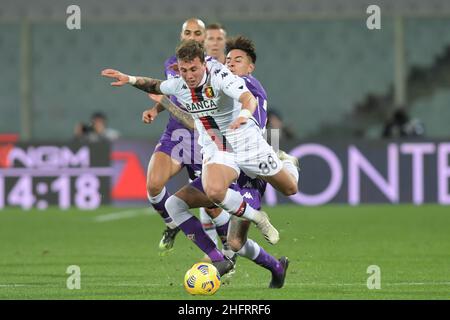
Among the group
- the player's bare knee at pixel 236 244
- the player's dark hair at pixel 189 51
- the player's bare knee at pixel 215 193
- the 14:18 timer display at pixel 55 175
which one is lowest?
the 14:18 timer display at pixel 55 175

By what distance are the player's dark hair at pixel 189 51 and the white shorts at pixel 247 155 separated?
0.75m

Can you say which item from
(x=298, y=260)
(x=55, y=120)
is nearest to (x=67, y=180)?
(x=55, y=120)

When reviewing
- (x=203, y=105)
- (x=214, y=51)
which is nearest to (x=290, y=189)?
(x=203, y=105)

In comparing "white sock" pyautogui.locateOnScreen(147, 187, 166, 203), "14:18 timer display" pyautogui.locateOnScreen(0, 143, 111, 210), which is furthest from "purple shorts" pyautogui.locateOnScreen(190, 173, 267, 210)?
"14:18 timer display" pyautogui.locateOnScreen(0, 143, 111, 210)

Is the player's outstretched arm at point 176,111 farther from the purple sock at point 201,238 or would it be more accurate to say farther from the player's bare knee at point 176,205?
the purple sock at point 201,238

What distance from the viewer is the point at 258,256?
9.52 m

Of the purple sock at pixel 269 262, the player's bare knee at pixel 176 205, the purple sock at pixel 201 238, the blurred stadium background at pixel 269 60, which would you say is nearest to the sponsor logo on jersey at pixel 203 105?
the player's bare knee at pixel 176 205

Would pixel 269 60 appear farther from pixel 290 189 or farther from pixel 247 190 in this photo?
pixel 290 189

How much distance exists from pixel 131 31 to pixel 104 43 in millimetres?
568

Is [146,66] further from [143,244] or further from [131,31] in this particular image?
[143,244]

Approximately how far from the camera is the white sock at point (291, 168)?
9.95 m

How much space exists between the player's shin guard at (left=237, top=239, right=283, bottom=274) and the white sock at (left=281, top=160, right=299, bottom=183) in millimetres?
748

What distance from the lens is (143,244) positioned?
549 inches

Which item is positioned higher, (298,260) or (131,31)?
(131,31)
